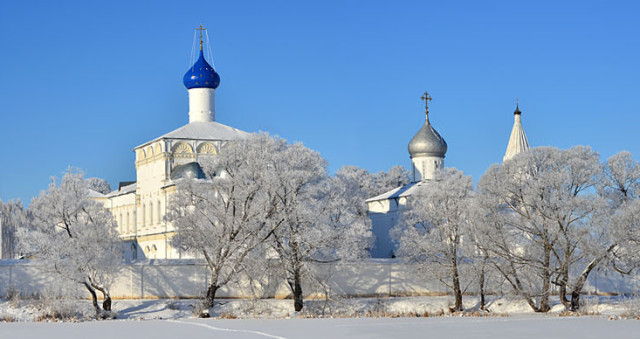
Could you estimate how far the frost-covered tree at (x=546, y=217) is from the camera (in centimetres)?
2245

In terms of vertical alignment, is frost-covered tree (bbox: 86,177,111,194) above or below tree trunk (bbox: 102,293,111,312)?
above

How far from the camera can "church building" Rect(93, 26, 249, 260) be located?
35531 millimetres

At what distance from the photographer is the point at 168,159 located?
35.8 metres

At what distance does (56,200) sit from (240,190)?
15.1ft

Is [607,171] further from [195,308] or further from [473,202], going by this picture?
[195,308]

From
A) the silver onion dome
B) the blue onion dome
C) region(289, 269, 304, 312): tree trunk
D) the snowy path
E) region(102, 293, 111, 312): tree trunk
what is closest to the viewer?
the snowy path

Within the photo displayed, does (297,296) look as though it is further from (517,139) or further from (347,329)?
(517,139)

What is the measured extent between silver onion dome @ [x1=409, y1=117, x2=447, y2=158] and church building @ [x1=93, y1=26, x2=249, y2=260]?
23.0 feet

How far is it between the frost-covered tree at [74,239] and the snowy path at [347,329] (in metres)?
5.52

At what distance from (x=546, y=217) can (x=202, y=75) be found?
18821 millimetres

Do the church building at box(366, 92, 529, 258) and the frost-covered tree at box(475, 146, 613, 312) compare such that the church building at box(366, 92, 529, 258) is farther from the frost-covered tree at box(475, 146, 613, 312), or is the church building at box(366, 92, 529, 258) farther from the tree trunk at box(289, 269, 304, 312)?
the frost-covered tree at box(475, 146, 613, 312)

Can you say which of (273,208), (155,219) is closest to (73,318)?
(273,208)

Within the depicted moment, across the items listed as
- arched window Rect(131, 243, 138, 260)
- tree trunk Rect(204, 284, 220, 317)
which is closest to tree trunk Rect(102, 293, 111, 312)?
tree trunk Rect(204, 284, 220, 317)

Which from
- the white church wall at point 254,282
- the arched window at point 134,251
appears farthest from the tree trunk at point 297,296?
the arched window at point 134,251
